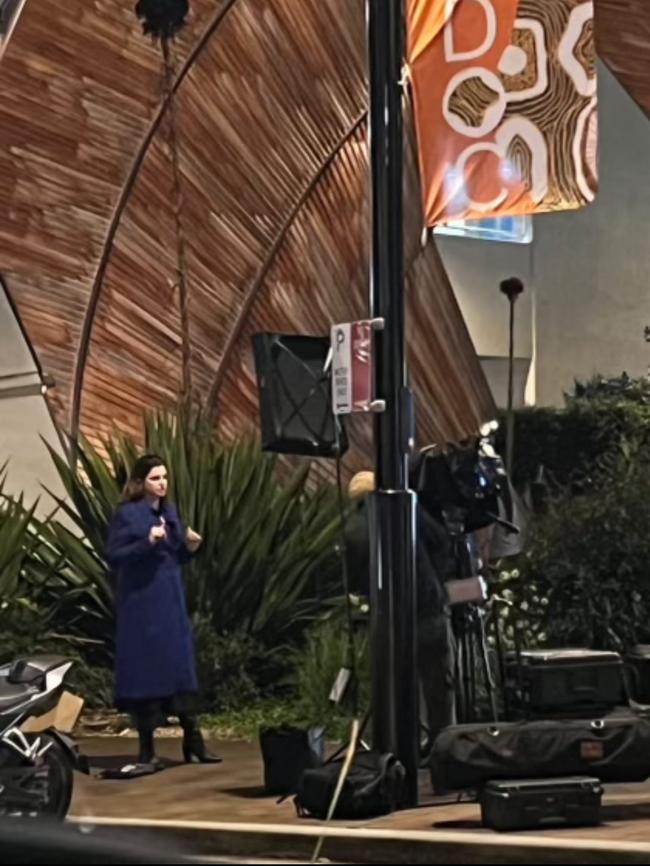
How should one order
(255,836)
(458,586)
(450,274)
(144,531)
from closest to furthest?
(255,836), (458,586), (144,531), (450,274)

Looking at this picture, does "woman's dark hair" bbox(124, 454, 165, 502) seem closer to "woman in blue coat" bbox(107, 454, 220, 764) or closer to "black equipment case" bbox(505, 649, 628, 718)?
"woman in blue coat" bbox(107, 454, 220, 764)

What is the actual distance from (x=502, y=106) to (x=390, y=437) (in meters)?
1.66

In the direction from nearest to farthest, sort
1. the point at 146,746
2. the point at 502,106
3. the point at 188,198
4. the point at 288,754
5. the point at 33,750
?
the point at 33,750
the point at 502,106
the point at 288,754
the point at 146,746
the point at 188,198

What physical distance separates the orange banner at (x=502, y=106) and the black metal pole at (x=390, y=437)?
0.58 feet

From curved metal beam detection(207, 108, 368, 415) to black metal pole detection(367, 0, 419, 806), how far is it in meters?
8.30

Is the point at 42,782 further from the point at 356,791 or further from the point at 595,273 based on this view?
the point at 595,273

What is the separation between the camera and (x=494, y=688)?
28.8 feet

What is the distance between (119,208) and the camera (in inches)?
618

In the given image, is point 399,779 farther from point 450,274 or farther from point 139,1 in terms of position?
point 450,274

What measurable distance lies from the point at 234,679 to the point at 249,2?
7239 millimetres

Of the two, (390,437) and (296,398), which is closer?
(390,437)

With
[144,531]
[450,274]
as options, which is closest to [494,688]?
[144,531]

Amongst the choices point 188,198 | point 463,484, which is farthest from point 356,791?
point 188,198

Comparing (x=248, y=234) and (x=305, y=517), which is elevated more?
(x=248, y=234)
